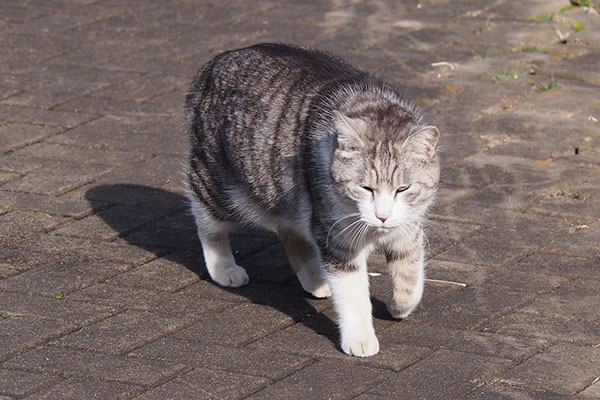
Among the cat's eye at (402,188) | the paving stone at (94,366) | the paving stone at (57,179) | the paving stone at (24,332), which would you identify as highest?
the cat's eye at (402,188)

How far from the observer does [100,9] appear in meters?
8.19

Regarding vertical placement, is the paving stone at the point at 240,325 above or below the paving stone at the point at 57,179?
below

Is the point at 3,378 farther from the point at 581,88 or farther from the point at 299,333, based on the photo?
the point at 581,88

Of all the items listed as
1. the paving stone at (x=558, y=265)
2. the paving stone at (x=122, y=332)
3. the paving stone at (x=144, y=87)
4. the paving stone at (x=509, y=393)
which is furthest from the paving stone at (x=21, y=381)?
the paving stone at (x=144, y=87)

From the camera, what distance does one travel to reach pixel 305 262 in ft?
15.1

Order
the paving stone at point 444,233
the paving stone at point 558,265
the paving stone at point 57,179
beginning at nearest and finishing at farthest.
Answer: the paving stone at point 558,265
the paving stone at point 444,233
the paving stone at point 57,179

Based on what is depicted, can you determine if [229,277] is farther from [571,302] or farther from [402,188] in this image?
[571,302]

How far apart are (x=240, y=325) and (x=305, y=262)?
20.3 inches

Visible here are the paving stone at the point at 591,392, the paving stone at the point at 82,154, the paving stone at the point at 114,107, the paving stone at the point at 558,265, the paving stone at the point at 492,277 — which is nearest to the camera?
the paving stone at the point at 591,392

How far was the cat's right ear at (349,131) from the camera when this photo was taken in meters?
3.86

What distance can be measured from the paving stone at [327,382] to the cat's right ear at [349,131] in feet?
2.70

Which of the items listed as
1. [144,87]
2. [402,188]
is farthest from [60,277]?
[144,87]

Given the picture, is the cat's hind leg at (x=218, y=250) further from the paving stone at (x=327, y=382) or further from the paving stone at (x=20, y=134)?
the paving stone at (x=20, y=134)

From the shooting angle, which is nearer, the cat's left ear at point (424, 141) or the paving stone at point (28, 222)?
the cat's left ear at point (424, 141)
